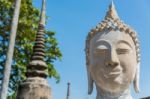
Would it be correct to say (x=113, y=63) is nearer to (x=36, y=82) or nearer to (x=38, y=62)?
(x=36, y=82)

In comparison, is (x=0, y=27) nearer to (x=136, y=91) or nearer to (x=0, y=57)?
(x=0, y=57)

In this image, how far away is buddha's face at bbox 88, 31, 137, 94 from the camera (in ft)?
23.3

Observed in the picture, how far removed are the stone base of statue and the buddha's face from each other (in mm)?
3240

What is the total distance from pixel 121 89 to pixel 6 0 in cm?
1594

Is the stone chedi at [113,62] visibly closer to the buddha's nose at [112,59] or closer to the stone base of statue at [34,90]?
the buddha's nose at [112,59]

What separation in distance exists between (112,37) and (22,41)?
1520 centimetres

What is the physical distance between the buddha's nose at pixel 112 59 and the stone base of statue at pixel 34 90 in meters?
3.53

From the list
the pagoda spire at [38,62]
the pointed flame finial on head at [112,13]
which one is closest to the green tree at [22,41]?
the pagoda spire at [38,62]

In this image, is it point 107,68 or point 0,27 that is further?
point 0,27

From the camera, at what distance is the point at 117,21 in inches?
296

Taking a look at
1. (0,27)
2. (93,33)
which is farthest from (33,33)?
(93,33)

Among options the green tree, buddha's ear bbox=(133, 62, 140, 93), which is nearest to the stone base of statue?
buddha's ear bbox=(133, 62, 140, 93)

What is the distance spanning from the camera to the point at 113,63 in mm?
7055

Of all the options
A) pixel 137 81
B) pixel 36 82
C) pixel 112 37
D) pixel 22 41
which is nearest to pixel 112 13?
pixel 112 37
